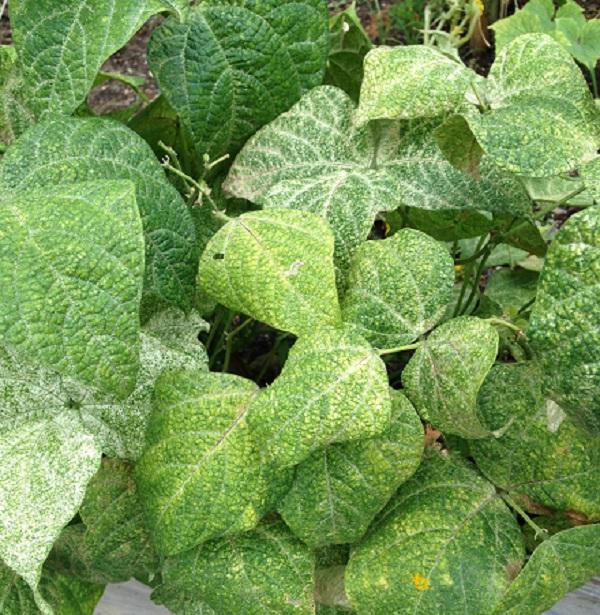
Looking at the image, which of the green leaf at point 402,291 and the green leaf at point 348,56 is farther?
the green leaf at point 348,56

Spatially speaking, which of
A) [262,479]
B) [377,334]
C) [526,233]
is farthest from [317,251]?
[526,233]

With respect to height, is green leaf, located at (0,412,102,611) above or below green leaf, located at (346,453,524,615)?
above

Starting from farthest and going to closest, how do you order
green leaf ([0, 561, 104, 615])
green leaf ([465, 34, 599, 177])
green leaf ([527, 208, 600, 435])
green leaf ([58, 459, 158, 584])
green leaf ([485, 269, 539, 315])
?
green leaf ([485, 269, 539, 315]) → green leaf ([0, 561, 104, 615]) → green leaf ([58, 459, 158, 584]) → green leaf ([465, 34, 599, 177]) → green leaf ([527, 208, 600, 435])

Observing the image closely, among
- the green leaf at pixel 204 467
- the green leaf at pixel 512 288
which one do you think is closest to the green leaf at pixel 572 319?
the green leaf at pixel 204 467

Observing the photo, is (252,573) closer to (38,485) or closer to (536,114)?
(38,485)

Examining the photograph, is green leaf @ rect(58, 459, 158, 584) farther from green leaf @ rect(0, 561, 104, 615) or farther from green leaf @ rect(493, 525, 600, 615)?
green leaf @ rect(493, 525, 600, 615)

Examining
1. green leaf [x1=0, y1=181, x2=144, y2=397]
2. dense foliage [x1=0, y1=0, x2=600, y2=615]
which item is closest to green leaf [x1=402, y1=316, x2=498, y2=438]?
dense foliage [x1=0, y1=0, x2=600, y2=615]

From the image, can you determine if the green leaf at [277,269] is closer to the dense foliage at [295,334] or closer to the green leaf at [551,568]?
the dense foliage at [295,334]

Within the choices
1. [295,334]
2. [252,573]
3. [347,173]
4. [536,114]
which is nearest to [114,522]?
[252,573]
